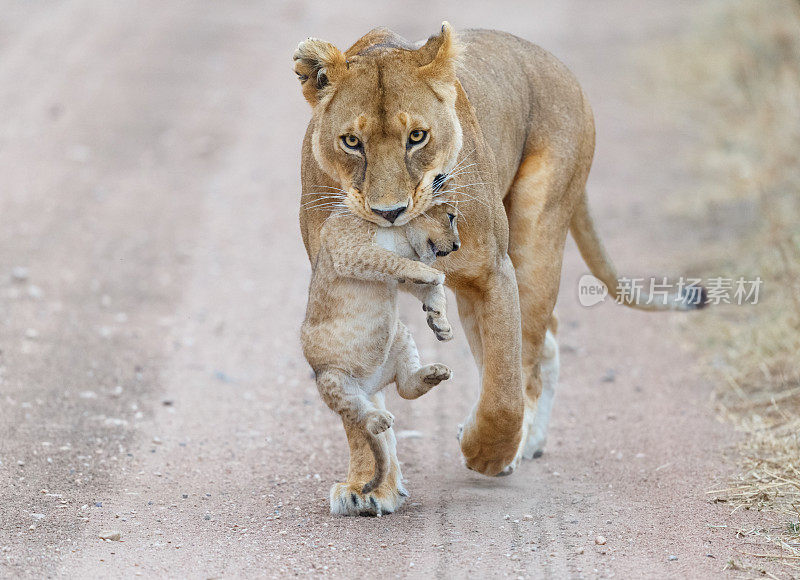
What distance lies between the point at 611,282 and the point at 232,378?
215 cm

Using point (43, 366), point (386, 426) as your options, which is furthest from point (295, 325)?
point (386, 426)

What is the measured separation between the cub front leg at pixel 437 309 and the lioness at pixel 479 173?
266 millimetres

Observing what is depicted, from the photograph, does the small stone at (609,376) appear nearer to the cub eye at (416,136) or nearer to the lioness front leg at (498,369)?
the lioness front leg at (498,369)

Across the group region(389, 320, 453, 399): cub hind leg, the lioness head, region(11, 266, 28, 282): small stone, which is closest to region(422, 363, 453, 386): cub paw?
region(389, 320, 453, 399): cub hind leg

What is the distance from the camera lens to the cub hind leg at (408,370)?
13.8 ft

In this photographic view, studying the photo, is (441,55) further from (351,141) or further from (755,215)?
(755,215)

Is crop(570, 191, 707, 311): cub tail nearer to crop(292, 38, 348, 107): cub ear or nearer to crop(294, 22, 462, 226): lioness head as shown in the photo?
crop(294, 22, 462, 226): lioness head

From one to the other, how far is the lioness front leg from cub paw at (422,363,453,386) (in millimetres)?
434

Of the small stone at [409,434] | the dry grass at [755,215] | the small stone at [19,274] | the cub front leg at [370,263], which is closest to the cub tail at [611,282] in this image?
the dry grass at [755,215]

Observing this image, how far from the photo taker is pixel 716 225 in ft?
30.1

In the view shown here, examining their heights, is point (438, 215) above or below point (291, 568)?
above

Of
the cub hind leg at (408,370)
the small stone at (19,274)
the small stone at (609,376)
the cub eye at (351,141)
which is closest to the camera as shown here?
the cub eye at (351,141)

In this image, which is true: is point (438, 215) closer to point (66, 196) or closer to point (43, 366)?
point (43, 366)

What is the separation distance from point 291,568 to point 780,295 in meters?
4.21
